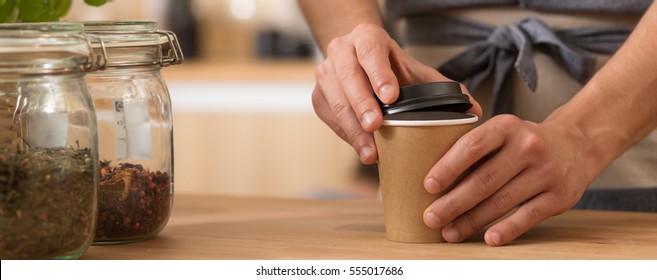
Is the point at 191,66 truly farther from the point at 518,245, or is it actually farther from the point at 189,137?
the point at 518,245

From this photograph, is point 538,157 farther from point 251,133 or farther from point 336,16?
point 251,133

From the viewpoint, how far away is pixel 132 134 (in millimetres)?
Answer: 1076

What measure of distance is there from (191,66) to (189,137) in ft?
0.97

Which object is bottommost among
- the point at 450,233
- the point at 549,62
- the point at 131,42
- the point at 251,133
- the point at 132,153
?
the point at 251,133

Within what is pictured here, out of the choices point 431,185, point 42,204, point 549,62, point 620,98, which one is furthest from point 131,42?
point 549,62

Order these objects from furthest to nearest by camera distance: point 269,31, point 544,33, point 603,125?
point 269,31 < point 544,33 < point 603,125

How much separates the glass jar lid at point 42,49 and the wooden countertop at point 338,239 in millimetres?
192

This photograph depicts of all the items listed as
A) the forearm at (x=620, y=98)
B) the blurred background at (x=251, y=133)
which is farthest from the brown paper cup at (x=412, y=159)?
the blurred background at (x=251, y=133)

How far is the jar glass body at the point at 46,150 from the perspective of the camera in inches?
34.7

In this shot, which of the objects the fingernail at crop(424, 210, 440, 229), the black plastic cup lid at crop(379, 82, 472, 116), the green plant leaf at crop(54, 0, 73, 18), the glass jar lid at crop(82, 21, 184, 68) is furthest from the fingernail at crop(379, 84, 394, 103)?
the green plant leaf at crop(54, 0, 73, 18)

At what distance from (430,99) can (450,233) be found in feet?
0.46

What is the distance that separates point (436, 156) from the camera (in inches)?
38.8

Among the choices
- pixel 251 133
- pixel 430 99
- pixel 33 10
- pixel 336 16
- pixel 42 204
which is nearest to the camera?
pixel 42 204

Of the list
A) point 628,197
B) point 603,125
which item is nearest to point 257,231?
point 603,125
